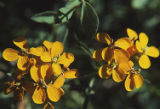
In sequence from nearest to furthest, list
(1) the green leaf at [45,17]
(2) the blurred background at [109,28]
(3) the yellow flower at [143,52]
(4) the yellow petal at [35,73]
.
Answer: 1. (4) the yellow petal at [35,73]
2. (3) the yellow flower at [143,52]
3. (1) the green leaf at [45,17]
4. (2) the blurred background at [109,28]

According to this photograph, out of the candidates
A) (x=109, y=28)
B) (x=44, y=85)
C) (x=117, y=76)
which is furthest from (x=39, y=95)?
(x=109, y=28)

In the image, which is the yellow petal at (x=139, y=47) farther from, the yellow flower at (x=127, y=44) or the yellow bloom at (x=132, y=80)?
the yellow bloom at (x=132, y=80)

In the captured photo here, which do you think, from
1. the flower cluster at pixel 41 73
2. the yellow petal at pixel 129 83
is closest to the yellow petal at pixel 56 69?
the flower cluster at pixel 41 73

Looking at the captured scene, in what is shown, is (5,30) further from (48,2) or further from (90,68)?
(90,68)

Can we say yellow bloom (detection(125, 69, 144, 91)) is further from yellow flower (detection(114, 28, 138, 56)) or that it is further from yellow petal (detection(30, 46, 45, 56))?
yellow petal (detection(30, 46, 45, 56))

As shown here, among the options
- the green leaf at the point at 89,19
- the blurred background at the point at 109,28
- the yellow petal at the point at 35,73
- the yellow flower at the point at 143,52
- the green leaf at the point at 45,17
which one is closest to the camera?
the yellow petal at the point at 35,73
